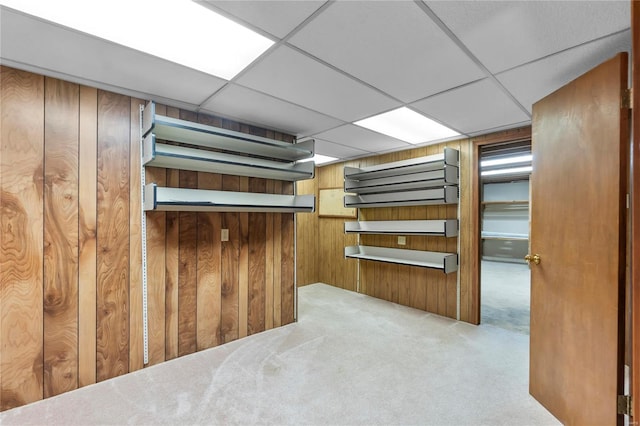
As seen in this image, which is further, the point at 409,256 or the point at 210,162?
the point at 409,256

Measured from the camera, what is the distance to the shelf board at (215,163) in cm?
215

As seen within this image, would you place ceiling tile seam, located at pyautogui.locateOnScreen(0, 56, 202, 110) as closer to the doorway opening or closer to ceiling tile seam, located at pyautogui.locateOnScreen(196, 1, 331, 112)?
ceiling tile seam, located at pyautogui.locateOnScreen(196, 1, 331, 112)

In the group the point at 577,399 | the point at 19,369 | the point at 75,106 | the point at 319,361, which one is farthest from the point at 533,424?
the point at 75,106

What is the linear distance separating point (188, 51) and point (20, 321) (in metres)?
2.05

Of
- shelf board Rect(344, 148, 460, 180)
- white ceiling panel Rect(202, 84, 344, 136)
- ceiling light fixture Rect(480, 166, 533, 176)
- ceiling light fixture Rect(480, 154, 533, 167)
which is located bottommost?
shelf board Rect(344, 148, 460, 180)

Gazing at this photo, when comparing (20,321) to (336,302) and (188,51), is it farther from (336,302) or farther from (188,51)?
(336,302)

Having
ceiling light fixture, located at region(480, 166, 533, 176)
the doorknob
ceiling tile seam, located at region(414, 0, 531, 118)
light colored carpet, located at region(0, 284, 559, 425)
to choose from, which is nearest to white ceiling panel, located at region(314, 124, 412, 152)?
ceiling tile seam, located at region(414, 0, 531, 118)

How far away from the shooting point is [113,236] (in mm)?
2195

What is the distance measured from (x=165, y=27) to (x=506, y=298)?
17.6 feet

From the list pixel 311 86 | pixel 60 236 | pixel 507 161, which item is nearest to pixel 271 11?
pixel 311 86

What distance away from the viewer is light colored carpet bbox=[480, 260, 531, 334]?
11.5ft

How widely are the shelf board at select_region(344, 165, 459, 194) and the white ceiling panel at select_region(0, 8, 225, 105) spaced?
8.35 feet

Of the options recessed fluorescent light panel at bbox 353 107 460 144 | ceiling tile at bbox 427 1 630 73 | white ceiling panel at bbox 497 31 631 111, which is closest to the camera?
ceiling tile at bbox 427 1 630 73

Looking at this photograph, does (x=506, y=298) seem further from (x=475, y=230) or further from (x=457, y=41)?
(x=457, y=41)
